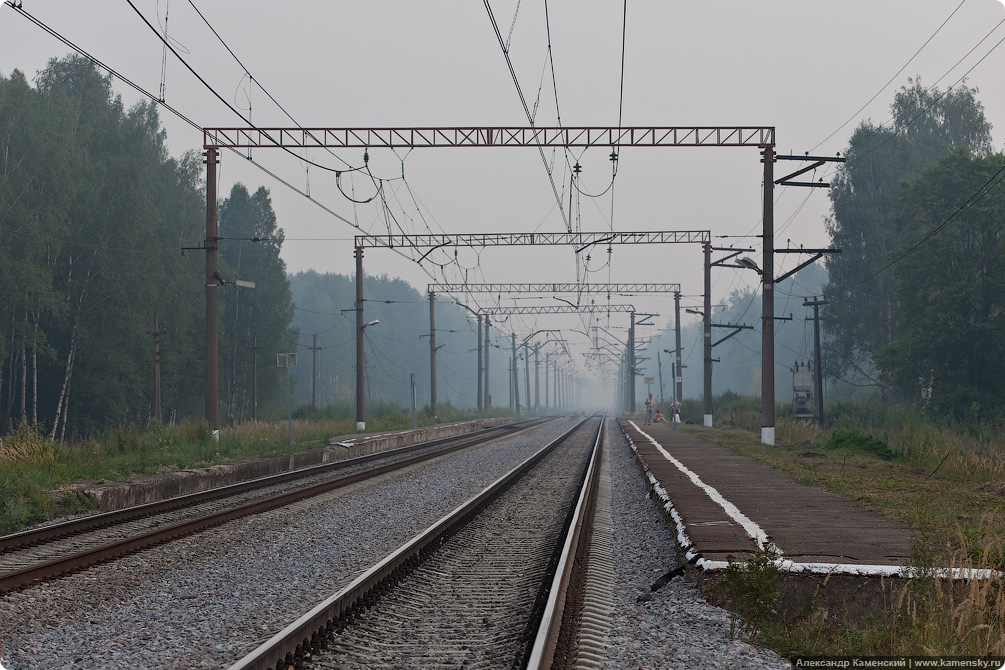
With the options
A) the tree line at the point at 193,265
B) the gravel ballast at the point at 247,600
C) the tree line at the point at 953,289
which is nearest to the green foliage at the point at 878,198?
the tree line at the point at 193,265

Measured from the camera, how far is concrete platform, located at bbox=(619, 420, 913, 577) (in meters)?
7.80

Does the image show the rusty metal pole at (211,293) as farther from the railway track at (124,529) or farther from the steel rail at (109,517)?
the railway track at (124,529)

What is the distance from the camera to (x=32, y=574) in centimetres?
843

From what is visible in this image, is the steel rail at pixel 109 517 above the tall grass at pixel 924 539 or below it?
below

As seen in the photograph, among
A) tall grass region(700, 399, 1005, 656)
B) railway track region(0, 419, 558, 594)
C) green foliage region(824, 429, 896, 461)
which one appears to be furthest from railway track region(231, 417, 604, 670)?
green foliage region(824, 429, 896, 461)

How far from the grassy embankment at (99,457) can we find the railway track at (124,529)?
3.75 feet

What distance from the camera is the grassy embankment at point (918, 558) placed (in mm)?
5898

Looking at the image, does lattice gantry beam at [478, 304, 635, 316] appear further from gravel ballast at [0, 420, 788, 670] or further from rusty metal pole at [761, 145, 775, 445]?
gravel ballast at [0, 420, 788, 670]

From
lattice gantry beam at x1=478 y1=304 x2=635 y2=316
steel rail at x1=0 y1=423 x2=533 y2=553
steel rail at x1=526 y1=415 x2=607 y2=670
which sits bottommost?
steel rail at x1=0 y1=423 x2=533 y2=553

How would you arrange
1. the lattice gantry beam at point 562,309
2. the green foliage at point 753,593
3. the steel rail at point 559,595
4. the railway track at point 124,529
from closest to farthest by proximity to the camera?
the steel rail at point 559,595 → the green foliage at point 753,593 → the railway track at point 124,529 → the lattice gantry beam at point 562,309

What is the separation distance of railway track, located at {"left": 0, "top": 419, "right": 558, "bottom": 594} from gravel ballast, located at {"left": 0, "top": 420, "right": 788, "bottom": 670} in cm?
31

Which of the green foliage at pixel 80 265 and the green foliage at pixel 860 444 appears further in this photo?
the green foliage at pixel 80 265

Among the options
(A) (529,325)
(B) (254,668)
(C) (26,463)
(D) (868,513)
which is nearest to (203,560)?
(B) (254,668)

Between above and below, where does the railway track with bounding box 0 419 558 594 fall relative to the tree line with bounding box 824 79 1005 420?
below
